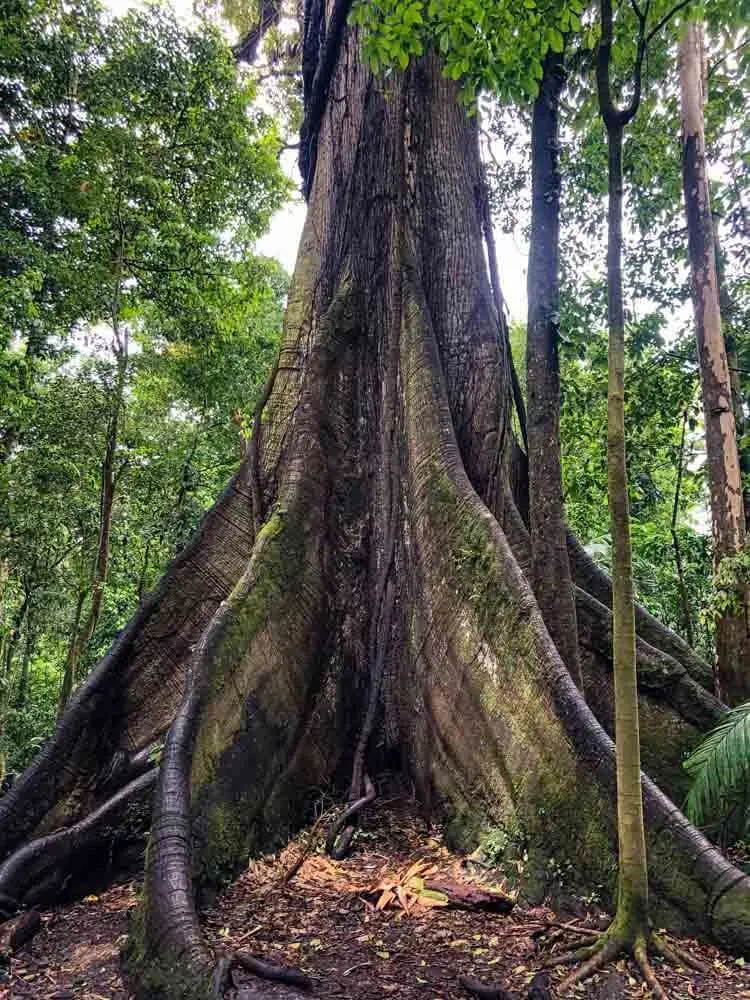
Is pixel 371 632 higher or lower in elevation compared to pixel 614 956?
higher

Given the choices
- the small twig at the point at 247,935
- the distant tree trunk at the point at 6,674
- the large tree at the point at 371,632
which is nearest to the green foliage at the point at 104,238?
the distant tree trunk at the point at 6,674

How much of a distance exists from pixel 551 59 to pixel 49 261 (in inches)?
272

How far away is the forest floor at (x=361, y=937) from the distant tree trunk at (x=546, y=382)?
1544mm

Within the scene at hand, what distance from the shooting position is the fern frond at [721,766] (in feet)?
9.96

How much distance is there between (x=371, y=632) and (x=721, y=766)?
2.15 metres

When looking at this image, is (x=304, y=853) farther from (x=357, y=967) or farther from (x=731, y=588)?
(x=731, y=588)

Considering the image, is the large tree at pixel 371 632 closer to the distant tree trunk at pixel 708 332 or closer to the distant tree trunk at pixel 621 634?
the distant tree trunk at pixel 621 634

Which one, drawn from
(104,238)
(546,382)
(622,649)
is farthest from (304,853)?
(104,238)

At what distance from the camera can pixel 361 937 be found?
2.70m

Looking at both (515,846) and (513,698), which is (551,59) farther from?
(515,846)

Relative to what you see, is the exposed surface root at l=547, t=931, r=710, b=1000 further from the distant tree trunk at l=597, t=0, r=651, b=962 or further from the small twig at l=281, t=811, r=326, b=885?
the small twig at l=281, t=811, r=326, b=885

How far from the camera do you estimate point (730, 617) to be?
5.73 meters

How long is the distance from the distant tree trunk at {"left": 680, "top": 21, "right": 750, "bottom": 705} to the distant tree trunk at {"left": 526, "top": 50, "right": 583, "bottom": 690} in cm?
279

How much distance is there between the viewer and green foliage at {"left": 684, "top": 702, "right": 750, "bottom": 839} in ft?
9.98
